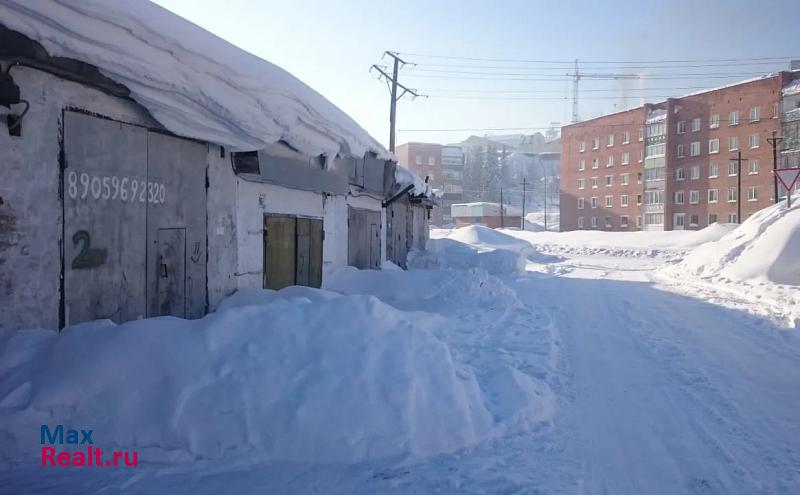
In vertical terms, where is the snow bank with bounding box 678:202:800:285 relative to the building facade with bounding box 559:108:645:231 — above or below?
below

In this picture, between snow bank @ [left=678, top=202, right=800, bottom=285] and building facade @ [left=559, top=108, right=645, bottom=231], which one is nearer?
snow bank @ [left=678, top=202, right=800, bottom=285]

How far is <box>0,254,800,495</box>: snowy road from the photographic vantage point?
341cm

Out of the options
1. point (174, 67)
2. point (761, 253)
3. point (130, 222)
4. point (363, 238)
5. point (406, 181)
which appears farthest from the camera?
point (406, 181)

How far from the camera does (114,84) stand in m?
4.82

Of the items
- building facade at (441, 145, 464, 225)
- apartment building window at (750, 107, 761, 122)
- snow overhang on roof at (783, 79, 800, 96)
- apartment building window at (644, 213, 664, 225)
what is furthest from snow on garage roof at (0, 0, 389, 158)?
building facade at (441, 145, 464, 225)

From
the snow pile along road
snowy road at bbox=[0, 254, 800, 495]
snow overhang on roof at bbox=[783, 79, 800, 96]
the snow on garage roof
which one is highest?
snow overhang on roof at bbox=[783, 79, 800, 96]

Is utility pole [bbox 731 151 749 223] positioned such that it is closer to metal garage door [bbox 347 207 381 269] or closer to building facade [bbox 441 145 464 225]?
metal garage door [bbox 347 207 381 269]

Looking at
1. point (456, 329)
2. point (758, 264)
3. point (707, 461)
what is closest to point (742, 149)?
point (758, 264)

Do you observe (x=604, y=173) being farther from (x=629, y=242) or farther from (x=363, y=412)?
(x=363, y=412)

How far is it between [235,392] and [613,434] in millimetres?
3202

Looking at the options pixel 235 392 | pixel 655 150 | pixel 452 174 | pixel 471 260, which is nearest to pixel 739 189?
pixel 655 150

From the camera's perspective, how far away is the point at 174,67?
5.17m

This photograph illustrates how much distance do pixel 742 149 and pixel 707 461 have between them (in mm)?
51806

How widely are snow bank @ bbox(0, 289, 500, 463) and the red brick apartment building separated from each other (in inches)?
1841
